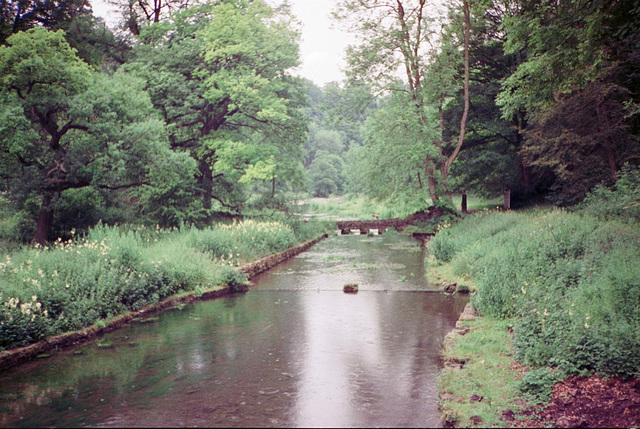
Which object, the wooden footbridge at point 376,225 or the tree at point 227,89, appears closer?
the tree at point 227,89

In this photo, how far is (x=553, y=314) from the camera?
711 centimetres

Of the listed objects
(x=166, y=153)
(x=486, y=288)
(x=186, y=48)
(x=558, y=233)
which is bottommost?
(x=486, y=288)

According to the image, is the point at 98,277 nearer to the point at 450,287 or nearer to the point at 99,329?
the point at 99,329

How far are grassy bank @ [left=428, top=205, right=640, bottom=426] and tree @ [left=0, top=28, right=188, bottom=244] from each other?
11.8 metres

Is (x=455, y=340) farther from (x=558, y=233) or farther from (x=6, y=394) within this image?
(x=6, y=394)

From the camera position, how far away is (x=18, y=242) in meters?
16.9

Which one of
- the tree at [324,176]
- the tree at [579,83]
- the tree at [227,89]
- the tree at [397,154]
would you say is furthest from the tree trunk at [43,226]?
the tree at [324,176]

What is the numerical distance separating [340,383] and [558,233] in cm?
706

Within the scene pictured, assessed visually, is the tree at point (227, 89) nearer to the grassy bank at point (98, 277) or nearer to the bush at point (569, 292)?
the grassy bank at point (98, 277)

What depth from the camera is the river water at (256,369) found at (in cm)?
592

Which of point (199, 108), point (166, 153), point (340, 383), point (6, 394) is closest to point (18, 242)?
point (166, 153)

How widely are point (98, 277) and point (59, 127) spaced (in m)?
9.59

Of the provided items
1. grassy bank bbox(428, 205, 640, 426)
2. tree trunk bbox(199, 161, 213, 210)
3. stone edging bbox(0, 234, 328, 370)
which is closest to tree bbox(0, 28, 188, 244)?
stone edging bbox(0, 234, 328, 370)

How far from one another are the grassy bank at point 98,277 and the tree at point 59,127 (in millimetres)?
2791
